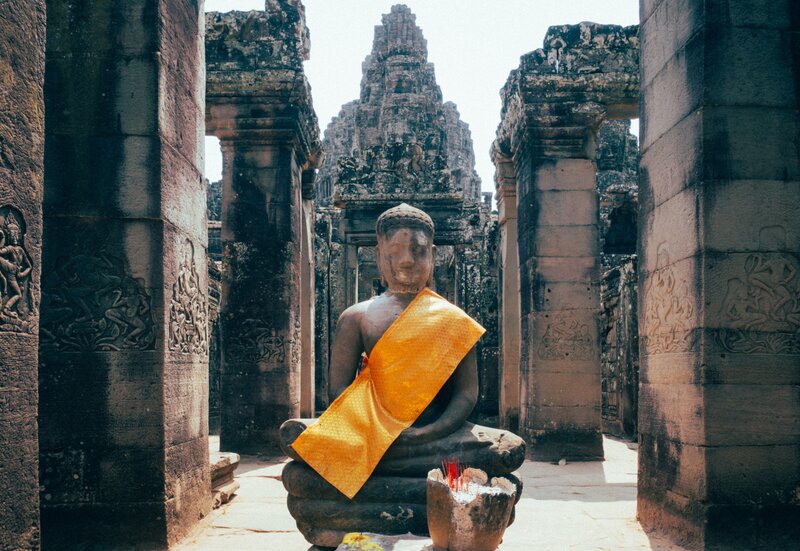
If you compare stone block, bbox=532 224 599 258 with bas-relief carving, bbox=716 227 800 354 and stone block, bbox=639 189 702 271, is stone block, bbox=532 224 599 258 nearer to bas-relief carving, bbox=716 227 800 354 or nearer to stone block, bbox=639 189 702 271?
stone block, bbox=639 189 702 271

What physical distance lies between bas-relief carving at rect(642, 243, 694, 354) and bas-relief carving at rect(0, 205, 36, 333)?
3453 mm

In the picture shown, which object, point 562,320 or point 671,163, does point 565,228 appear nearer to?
point 562,320

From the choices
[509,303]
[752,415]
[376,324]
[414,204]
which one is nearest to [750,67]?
[752,415]

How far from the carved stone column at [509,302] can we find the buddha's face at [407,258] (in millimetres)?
6058

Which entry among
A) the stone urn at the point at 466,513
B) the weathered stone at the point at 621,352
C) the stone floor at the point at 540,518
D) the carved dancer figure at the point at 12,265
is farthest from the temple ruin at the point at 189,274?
the weathered stone at the point at 621,352

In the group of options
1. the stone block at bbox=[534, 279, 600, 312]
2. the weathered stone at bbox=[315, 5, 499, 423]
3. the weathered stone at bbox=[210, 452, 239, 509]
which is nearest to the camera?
the weathered stone at bbox=[210, 452, 239, 509]

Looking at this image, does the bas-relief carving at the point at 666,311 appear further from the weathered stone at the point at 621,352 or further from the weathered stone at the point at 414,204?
the weathered stone at the point at 414,204

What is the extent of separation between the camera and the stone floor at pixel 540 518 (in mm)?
4316

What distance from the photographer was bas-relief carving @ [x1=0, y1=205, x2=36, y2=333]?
252 cm

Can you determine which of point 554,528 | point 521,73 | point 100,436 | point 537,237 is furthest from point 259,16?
point 554,528

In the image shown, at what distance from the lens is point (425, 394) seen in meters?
4.06

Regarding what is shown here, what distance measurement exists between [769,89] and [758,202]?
698mm

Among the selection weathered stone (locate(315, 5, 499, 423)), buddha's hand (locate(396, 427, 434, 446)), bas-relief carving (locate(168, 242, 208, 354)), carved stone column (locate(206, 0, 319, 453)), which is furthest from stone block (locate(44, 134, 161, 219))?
weathered stone (locate(315, 5, 499, 423))

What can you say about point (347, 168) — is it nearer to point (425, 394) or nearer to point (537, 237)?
point (537, 237)
